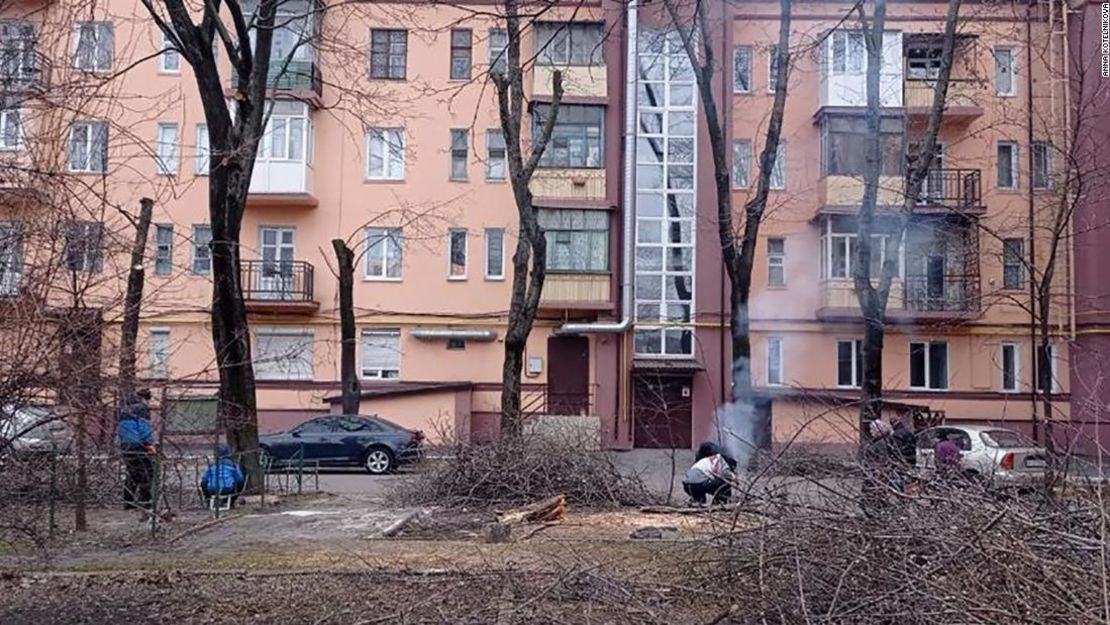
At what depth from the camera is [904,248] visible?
29500 mm

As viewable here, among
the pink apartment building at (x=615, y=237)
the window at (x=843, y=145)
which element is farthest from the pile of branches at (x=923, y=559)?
the window at (x=843, y=145)

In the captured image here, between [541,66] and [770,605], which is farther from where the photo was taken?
[541,66]

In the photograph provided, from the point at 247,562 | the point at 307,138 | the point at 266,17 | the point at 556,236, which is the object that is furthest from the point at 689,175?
the point at 247,562

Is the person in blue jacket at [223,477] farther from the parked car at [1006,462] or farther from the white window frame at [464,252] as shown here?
the white window frame at [464,252]

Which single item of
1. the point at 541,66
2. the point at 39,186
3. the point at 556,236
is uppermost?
the point at 541,66

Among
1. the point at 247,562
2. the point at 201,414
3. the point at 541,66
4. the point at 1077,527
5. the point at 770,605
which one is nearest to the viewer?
the point at 1077,527

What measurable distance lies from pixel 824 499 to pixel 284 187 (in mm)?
25189

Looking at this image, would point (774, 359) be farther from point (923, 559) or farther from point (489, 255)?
point (923, 559)

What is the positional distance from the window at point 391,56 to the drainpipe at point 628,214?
262 inches

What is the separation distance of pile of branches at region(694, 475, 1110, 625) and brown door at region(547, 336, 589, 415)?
73.8 feet

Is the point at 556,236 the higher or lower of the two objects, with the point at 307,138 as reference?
lower

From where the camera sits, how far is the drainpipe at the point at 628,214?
1168 inches

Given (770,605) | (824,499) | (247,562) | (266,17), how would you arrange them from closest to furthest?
(770,605) → (824,499) → (247,562) → (266,17)

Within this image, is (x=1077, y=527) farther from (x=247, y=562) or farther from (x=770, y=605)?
(x=247, y=562)
